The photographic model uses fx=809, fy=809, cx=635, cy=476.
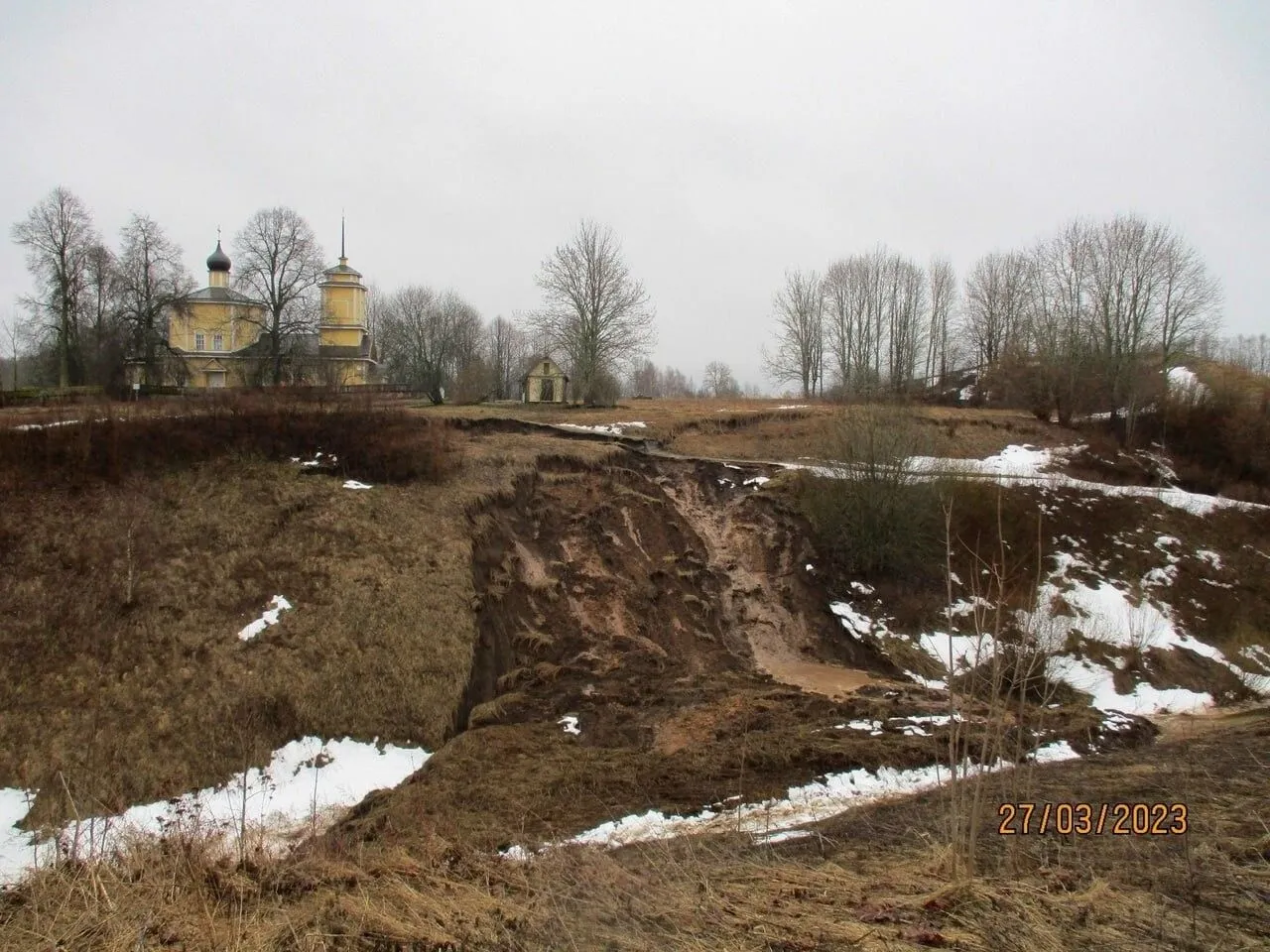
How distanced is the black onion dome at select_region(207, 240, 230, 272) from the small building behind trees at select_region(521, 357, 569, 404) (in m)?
23.5

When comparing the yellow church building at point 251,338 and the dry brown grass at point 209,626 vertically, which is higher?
the yellow church building at point 251,338

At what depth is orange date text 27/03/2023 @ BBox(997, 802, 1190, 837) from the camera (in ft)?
21.1

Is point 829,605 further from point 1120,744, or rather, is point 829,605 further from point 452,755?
point 452,755

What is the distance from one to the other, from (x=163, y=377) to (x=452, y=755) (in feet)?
123

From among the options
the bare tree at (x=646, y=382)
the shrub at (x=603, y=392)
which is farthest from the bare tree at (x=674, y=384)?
the shrub at (x=603, y=392)

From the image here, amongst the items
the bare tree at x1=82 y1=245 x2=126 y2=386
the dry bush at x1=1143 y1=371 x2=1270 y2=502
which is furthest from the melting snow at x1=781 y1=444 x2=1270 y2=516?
the bare tree at x1=82 y1=245 x2=126 y2=386

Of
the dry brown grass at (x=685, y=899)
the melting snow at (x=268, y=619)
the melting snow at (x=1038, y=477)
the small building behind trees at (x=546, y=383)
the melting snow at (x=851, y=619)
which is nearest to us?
the dry brown grass at (x=685, y=899)

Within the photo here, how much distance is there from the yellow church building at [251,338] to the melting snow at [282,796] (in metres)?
32.4

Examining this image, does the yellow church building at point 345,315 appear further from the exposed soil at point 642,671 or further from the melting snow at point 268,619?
the melting snow at point 268,619

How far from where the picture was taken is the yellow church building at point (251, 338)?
143ft

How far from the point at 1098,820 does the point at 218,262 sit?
6596 cm

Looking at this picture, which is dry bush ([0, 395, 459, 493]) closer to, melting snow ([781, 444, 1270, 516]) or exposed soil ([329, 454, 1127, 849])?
exposed soil ([329, 454, 1127, 849])

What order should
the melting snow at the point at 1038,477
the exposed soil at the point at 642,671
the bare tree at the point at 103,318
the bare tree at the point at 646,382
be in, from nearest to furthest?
1. the exposed soil at the point at 642,671
2. the melting snow at the point at 1038,477
3. the bare tree at the point at 103,318
4. the bare tree at the point at 646,382

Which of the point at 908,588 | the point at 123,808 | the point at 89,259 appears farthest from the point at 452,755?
the point at 89,259
